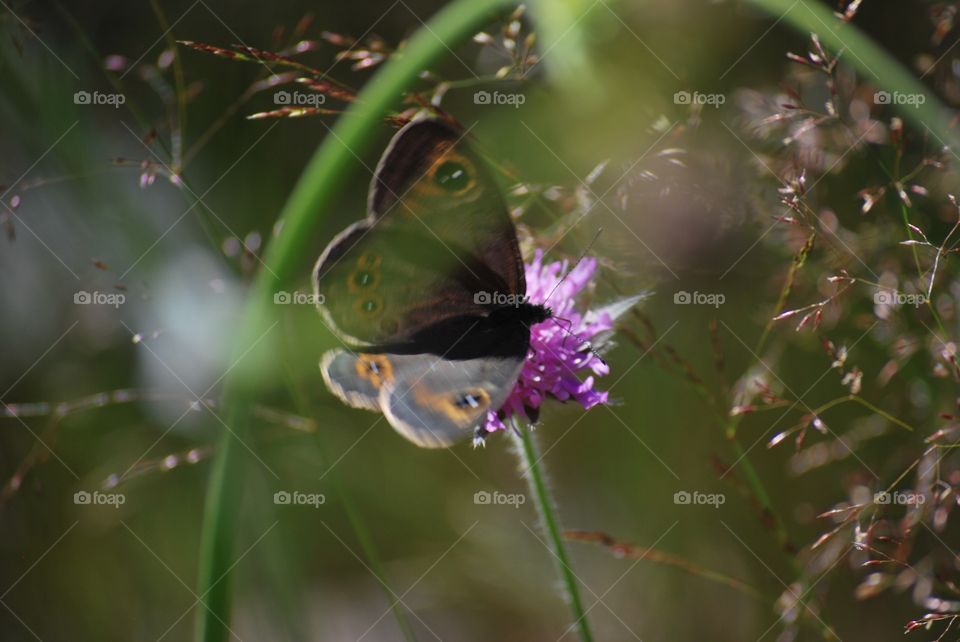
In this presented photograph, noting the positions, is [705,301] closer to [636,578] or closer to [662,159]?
[662,159]

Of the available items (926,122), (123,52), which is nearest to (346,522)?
(123,52)

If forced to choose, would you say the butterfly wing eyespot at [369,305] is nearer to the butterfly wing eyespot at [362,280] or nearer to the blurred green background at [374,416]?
the butterfly wing eyespot at [362,280]

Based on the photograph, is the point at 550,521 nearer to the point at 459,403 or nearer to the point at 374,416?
the point at 459,403

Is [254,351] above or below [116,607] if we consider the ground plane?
above

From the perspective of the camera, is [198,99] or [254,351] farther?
[198,99]

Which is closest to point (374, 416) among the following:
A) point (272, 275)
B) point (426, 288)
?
point (426, 288)

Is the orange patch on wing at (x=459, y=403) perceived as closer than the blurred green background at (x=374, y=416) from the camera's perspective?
Yes

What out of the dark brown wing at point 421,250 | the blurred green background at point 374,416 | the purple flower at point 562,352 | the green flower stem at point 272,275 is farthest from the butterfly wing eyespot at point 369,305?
the blurred green background at point 374,416

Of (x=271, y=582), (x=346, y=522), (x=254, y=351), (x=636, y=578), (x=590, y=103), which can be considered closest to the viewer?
(x=254, y=351)
